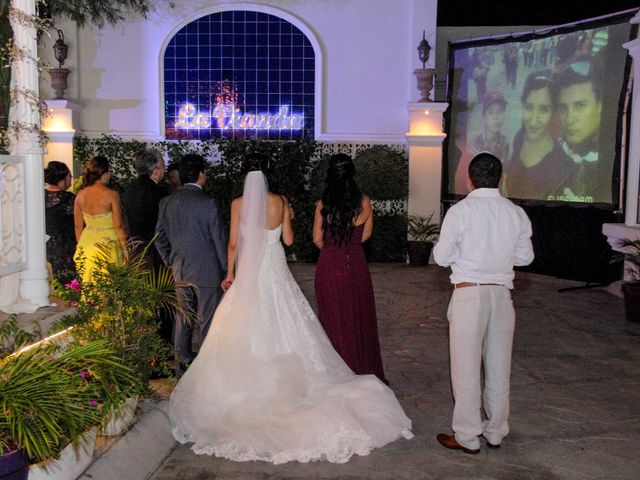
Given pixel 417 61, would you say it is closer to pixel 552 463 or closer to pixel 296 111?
pixel 296 111

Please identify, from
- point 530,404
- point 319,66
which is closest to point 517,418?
point 530,404

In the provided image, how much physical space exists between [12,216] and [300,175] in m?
9.86

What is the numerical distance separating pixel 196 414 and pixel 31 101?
254cm

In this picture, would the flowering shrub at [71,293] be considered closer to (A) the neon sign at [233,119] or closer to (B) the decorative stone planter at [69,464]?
(B) the decorative stone planter at [69,464]

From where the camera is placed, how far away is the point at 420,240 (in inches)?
553

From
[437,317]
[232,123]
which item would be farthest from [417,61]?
[437,317]

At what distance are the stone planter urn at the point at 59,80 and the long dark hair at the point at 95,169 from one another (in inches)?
347

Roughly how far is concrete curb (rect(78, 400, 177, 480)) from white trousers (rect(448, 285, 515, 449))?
2024 mm

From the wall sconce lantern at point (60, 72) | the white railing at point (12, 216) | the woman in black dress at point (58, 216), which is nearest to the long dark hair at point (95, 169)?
the woman in black dress at point (58, 216)

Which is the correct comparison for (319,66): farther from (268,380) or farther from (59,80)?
(268,380)

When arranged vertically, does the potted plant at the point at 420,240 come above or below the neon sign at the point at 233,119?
below

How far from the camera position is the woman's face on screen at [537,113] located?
1288 cm

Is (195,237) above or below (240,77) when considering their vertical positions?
below

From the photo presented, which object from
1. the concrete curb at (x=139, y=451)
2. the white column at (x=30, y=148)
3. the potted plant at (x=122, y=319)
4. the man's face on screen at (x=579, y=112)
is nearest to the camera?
the concrete curb at (x=139, y=451)
